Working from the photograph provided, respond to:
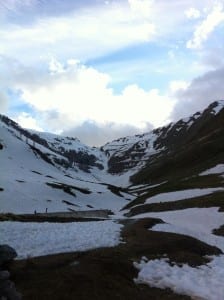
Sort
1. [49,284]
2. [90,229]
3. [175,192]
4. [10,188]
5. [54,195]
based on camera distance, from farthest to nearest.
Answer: [54,195], [10,188], [175,192], [90,229], [49,284]

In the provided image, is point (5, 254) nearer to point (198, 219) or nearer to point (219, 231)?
point (219, 231)

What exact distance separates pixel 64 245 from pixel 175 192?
55465mm

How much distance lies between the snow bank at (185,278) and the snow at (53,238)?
3.90 meters

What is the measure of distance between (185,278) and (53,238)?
31.7ft

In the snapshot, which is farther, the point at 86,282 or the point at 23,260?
the point at 23,260

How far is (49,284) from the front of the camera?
58.0ft

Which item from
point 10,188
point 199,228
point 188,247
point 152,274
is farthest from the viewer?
point 10,188

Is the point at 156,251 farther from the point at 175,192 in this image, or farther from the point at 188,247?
the point at 175,192

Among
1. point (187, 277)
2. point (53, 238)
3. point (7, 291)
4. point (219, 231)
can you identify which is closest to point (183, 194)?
point (219, 231)

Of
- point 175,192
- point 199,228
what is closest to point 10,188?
point 175,192

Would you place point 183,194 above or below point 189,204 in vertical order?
above

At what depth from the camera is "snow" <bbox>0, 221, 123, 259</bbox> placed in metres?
24.2

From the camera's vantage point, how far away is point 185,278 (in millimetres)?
20375

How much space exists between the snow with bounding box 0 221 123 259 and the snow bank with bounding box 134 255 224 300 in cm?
390
